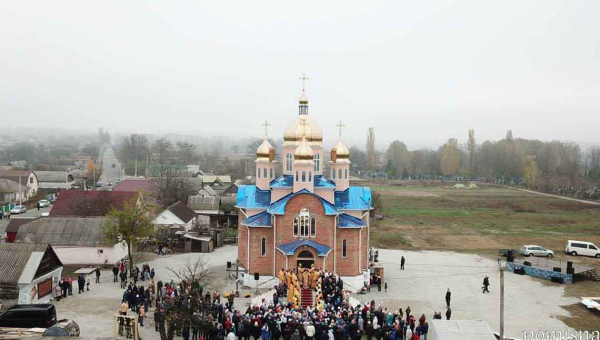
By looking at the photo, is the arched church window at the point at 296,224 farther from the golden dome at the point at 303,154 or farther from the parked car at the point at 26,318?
the parked car at the point at 26,318

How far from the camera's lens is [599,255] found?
115ft

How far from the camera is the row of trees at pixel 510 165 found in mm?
88562

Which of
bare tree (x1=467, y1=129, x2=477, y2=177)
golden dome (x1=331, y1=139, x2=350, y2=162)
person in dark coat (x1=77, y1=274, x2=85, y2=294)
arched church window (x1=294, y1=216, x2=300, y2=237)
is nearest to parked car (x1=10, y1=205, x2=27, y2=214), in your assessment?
person in dark coat (x1=77, y1=274, x2=85, y2=294)

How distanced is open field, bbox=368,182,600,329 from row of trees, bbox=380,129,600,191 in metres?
12.4

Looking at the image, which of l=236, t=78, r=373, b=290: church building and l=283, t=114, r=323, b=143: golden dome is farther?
l=283, t=114, r=323, b=143: golden dome

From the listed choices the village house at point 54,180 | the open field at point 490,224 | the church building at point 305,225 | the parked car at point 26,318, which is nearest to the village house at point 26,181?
the village house at point 54,180

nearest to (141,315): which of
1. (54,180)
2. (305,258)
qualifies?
(305,258)

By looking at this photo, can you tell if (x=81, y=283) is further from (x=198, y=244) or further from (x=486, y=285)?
(x=486, y=285)

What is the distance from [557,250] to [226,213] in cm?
2693

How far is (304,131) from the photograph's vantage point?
3005cm

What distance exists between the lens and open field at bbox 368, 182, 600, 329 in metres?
37.8

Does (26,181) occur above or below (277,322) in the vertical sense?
above

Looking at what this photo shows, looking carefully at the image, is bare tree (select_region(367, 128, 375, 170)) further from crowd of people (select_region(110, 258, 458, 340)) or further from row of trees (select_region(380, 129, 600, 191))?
crowd of people (select_region(110, 258, 458, 340))

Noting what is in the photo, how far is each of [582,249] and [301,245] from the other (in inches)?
856
